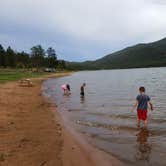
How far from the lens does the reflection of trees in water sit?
882 centimetres

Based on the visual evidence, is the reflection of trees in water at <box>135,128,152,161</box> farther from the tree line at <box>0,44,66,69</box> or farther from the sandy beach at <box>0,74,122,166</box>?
the tree line at <box>0,44,66,69</box>

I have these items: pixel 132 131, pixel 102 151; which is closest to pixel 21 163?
pixel 102 151

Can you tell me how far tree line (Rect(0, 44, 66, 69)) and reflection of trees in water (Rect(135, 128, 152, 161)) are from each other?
99286mm

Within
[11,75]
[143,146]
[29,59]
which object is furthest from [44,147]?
[29,59]

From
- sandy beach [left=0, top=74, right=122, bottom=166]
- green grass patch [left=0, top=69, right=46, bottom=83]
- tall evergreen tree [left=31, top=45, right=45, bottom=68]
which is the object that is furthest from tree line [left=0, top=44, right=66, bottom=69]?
sandy beach [left=0, top=74, right=122, bottom=166]

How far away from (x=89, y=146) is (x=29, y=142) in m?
2.31

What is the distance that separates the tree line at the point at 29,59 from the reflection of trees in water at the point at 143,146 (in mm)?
99286

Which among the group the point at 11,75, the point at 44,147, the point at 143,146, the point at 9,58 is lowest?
the point at 143,146

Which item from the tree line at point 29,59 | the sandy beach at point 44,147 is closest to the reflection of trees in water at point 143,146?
the sandy beach at point 44,147

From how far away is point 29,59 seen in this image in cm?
12925

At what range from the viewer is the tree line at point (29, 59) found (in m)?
107

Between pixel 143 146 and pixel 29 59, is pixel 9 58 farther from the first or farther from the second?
pixel 143 146

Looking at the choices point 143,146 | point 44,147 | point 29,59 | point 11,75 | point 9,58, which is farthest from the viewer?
point 29,59

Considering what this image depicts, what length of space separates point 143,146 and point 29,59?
12346 cm
